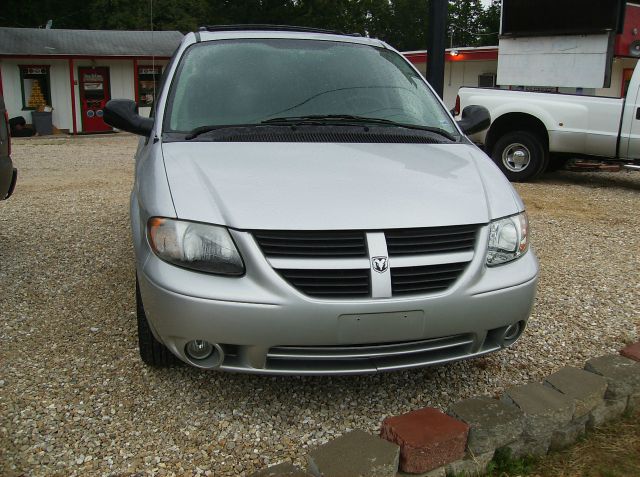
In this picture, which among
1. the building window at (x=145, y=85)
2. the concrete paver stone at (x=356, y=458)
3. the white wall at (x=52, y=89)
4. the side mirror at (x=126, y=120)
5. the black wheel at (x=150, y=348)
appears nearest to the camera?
the concrete paver stone at (x=356, y=458)

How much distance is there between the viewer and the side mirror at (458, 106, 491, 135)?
12.8 ft

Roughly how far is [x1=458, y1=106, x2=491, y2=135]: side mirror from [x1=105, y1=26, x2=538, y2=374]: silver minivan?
2.48 ft

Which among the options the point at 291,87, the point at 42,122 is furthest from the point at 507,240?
the point at 42,122

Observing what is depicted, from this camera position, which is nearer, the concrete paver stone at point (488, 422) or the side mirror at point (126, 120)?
the concrete paver stone at point (488, 422)

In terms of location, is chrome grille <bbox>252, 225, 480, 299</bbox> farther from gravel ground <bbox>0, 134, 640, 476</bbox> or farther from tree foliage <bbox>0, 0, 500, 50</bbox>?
tree foliage <bbox>0, 0, 500, 50</bbox>

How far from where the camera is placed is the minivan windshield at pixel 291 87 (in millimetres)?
3365

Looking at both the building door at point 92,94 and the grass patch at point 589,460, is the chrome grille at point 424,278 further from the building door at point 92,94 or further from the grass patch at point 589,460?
the building door at point 92,94

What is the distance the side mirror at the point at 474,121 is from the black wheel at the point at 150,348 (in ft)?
7.37

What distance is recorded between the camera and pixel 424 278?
247 centimetres

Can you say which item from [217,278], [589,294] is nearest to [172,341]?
[217,278]

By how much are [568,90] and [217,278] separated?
12277mm

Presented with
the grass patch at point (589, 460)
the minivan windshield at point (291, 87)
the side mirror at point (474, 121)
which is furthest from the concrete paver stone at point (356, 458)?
the side mirror at point (474, 121)

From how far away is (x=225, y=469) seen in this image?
2.33 meters

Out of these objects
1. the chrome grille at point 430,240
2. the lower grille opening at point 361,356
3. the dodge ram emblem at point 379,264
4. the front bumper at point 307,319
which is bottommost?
the lower grille opening at point 361,356
